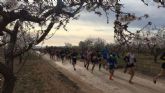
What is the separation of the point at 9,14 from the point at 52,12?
0.83 m

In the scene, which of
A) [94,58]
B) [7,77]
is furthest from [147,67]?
[7,77]

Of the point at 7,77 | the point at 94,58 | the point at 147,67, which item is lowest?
the point at 147,67

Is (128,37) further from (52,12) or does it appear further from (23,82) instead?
(23,82)

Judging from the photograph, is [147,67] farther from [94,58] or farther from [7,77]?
[7,77]

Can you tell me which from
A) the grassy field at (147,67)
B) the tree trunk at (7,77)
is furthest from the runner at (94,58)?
the tree trunk at (7,77)

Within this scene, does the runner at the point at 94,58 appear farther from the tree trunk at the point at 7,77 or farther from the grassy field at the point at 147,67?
the tree trunk at the point at 7,77

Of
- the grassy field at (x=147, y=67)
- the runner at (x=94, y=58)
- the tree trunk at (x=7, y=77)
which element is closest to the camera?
the tree trunk at (x=7, y=77)

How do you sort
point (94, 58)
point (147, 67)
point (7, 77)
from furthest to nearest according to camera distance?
point (147, 67)
point (94, 58)
point (7, 77)

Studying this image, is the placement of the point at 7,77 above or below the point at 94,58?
above

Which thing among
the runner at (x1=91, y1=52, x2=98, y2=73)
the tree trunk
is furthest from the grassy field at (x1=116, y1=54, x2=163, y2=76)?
the tree trunk

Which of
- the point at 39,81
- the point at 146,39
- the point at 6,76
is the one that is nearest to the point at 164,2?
the point at 146,39

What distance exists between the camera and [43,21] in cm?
958

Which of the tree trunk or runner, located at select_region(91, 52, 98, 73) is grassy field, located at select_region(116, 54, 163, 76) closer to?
runner, located at select_region(91, 52, 98, 73)

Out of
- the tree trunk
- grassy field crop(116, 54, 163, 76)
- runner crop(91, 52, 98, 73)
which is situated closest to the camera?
the tree trunk
